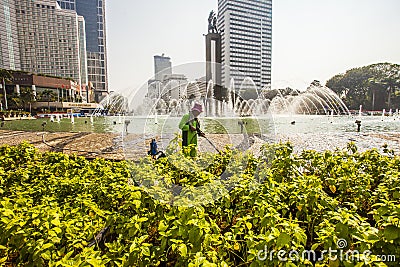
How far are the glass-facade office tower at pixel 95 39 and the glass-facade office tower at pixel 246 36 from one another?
8752cm

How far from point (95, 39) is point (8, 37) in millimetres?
47803

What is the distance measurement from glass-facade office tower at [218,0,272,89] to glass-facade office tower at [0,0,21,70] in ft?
232

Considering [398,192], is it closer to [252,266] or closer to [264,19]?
[252,266]

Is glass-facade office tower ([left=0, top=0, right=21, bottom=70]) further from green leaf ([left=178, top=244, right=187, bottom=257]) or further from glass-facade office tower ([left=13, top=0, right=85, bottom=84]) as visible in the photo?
green leaf ([left=178, top=244, right=187, bottom=257])

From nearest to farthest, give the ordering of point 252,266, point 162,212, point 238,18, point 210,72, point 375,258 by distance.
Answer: point 375,258
point 252,266
point 162,212
point 210,72
point 238,18

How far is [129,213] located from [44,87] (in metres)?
83.0

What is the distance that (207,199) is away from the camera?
2.72 metres

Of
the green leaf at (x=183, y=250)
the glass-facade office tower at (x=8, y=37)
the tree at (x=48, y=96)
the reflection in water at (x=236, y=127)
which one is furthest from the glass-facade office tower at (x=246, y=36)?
the glass-facade office tower at (x=8, y=37)

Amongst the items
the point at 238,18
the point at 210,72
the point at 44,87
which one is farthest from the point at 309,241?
the point at 44,87

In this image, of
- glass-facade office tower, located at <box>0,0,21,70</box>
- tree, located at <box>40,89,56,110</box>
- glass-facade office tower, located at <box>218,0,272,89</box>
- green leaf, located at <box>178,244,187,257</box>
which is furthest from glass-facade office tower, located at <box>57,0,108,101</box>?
green leaf, located at <box>178,244,187,257</box>

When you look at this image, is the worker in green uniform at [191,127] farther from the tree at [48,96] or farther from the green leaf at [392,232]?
the tree at [48,96]

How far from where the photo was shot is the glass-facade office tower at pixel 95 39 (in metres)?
117

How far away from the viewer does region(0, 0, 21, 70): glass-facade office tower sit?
2867 inches

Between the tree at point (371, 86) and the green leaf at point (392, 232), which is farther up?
the tree at point (371, 86)
